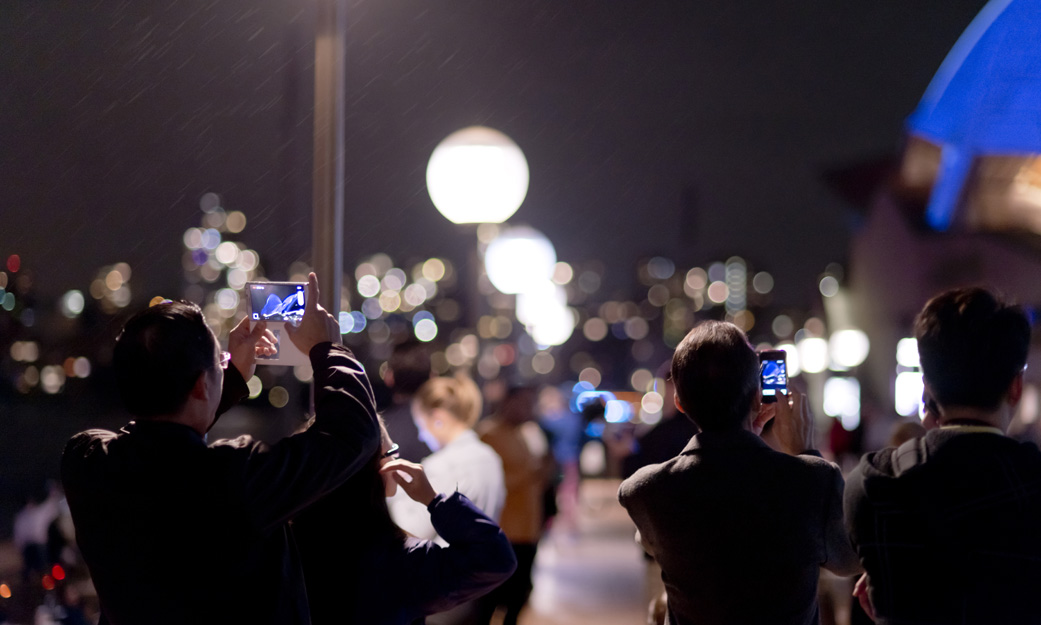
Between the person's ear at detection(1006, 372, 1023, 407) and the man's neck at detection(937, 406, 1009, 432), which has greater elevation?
the person's ear at detection(1006, 372, 1023, 407)

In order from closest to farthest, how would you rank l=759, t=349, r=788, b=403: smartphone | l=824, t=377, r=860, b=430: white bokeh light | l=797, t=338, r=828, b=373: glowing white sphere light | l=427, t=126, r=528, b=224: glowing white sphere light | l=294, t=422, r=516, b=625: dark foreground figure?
1. l=294, t=422, r=516, b=625: dark foreground figure
2. l=759, t=349, r=788, b=403: smartphone
3. l=427, t=126, r=528, b=224: glowing white sphere light
4. l=824, t=377, r=860, b=430: white bokeh light
5. l=797, t=338, r=828, b=373: glowing white sphere light

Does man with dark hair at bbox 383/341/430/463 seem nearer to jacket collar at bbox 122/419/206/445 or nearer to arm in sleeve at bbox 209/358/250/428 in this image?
arm in sleeve at bbox 209/358/250/428

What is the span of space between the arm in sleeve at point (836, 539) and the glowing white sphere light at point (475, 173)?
5407 millimetres

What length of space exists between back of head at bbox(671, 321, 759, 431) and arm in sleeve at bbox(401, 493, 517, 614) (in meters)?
0.71

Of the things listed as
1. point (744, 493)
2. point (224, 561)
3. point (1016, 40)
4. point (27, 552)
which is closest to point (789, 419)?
point (744, 493)

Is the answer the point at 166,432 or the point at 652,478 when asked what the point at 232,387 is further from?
the point at 652,478

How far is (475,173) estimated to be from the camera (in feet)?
25.2

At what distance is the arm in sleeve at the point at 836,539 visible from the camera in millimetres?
2660

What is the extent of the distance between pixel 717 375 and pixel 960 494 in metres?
0.72

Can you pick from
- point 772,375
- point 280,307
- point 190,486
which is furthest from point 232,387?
point 772,375

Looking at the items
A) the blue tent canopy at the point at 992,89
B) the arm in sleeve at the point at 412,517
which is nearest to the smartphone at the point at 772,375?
the arm in sleeve at the point at 412,517

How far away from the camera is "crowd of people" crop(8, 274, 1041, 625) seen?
2.31 m

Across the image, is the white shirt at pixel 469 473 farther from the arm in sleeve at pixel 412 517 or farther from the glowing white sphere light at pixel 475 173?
the glowing white sphere light at pixel 475 173

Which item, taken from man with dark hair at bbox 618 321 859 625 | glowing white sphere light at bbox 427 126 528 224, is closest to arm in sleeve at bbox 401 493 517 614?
man with dark hair at bbox 618 321 859 625
